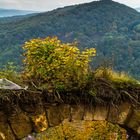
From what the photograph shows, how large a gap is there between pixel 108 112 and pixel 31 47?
1.74 m

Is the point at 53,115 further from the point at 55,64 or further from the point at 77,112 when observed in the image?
the point at 55,64

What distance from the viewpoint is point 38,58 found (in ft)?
26.9

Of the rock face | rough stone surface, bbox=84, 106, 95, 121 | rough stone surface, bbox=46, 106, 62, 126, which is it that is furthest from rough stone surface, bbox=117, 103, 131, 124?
rough stone surface, bbox=46, 106, 62, 126

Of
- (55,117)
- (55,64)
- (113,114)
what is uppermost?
(55,64)

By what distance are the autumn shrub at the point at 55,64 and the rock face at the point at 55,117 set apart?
0.40 m

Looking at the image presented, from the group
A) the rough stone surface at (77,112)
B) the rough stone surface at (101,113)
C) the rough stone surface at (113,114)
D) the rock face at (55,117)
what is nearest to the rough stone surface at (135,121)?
the rock face at (55,117)

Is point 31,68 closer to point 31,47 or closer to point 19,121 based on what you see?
point 31,47

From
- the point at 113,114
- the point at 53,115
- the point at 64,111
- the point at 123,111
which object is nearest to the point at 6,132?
the point at 53,115

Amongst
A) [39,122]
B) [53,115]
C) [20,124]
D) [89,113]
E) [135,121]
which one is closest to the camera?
[20,124]

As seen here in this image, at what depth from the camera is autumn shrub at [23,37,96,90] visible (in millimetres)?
7746

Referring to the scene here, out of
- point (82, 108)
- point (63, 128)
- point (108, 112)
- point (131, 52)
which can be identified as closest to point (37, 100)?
point (82, 108)

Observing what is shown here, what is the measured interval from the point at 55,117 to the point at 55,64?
2.88 feet

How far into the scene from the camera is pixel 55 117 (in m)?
7.63

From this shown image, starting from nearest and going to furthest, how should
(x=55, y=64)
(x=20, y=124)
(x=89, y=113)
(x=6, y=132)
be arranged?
(x=6, y=132) → (x=20, y=124) → (x=55, y=64) → (x=89, y=113)
